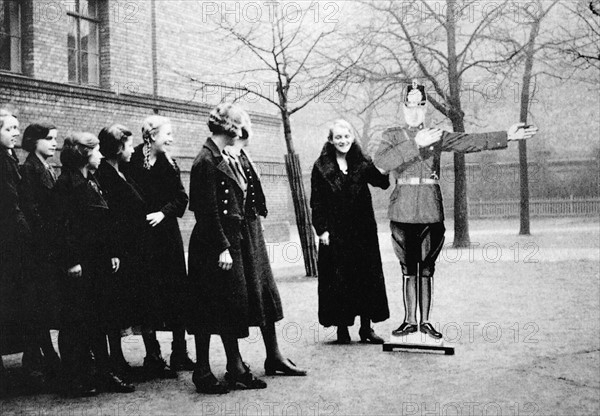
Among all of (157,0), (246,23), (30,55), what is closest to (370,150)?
(246,23)

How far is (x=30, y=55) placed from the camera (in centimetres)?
1195

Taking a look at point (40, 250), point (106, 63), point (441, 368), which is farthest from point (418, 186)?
point (106, 63)

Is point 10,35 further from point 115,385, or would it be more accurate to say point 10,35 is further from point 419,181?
point 419,181

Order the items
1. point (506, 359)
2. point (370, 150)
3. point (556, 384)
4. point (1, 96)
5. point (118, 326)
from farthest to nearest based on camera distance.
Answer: point (370, 150)
point (1, 96)
point (506, 359)
point (118, 326)
point (556, 384)

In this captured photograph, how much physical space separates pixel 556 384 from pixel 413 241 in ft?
5.31

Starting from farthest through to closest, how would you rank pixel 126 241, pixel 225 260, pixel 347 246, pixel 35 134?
1. pixel 347 246
2. pixel 35 134
3. pixel 126 241
4. pixel 225 260

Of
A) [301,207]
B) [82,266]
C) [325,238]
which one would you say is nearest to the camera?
[82,266]

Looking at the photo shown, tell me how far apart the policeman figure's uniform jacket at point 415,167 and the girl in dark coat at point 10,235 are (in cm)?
292

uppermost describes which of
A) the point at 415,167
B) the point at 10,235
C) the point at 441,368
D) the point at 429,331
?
the point at 415,167

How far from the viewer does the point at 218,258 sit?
475 cm

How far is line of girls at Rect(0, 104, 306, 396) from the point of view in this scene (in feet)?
15.7

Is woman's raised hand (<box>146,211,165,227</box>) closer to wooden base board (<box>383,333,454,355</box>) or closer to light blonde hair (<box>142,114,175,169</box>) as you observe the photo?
light blonde hair (<box>142,114,175,169</box>)

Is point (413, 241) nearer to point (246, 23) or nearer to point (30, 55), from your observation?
point (30, 55)

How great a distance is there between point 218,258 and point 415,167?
1.91 m
